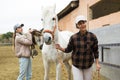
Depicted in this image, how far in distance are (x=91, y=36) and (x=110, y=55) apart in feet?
17.0

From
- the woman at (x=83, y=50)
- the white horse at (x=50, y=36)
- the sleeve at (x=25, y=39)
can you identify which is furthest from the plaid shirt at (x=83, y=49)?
the sleeve at (x=25, y=39)

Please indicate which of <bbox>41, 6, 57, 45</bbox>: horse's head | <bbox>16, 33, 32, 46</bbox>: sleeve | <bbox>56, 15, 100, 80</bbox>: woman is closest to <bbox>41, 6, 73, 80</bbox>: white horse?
<bbox>41, 6, 57, 45</bbox>: horse's head

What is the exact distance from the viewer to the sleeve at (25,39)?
7.57 metres

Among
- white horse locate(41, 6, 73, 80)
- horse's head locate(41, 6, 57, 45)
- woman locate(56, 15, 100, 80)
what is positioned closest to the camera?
woman locate(56, 15, 100, 80)

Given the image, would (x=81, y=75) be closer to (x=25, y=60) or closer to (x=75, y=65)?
(x=75, y=65)

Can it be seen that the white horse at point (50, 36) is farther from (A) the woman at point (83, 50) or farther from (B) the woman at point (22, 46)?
(A) the woman at point (83, 50)

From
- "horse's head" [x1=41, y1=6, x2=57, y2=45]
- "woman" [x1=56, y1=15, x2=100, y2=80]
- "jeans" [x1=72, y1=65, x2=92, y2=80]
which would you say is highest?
"horse's head" [x1=41, y1=6, x2=57, y2=45]

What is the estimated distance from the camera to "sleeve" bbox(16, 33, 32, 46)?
298 inches

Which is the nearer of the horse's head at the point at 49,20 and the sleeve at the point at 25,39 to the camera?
the horse's head at the point at 49,20

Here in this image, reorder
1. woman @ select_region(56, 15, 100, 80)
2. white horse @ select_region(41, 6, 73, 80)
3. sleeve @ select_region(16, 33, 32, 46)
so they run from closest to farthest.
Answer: woman @ select_region(56, 15, 100, 80)
white horse @ select_region(41, 6, 73, 80)
sleeve @ select_region(16, 33, 32, 46)

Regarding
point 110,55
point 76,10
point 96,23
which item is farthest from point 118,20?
point 76,10

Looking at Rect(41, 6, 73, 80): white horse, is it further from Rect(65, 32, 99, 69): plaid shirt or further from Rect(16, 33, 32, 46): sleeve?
Rect(65, 32, 99, 69): plaid shirt

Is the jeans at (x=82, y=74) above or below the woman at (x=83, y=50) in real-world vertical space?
below

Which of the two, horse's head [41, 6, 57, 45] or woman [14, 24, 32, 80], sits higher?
horse's head [41, 6, 57, 45]
